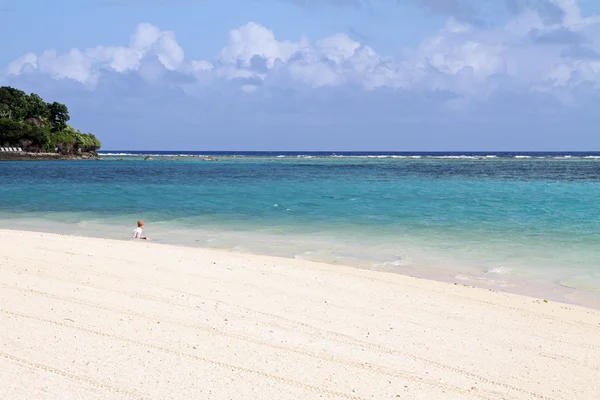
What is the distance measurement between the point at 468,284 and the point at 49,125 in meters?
104

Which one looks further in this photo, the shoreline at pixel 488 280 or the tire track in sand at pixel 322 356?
the shoreline at pixel 488 280

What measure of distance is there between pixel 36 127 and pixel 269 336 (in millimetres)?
100278

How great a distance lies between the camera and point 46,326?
23.1 feet

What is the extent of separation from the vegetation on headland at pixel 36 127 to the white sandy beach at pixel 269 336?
3688 inches

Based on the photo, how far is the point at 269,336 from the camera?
7.20 meters

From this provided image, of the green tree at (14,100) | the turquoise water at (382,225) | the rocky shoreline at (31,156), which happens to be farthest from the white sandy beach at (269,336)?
the green tree at (14,100)

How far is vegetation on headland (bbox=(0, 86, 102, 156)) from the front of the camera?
95375mm

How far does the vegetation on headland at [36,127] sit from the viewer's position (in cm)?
9538

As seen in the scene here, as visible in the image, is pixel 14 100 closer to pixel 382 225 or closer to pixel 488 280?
pixel 382 225

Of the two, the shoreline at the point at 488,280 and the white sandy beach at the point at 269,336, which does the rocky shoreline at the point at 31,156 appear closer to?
the shoreline at the point at 488,280

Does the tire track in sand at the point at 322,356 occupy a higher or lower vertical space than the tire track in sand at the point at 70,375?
lower

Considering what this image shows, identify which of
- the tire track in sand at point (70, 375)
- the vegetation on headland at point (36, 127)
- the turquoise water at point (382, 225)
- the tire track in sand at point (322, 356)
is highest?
the vegetation on headland at point (36, 127)

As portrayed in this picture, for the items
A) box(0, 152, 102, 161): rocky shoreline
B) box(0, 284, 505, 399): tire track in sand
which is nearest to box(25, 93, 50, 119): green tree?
box(0, 152, 102, 161): rocky shoreline

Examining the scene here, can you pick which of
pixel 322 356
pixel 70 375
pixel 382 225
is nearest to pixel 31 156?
pixel 382 225
